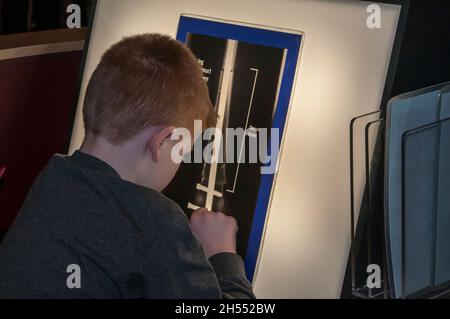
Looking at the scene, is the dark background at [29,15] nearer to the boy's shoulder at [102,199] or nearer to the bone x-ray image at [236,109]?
the bone x-ray image at [236,109]

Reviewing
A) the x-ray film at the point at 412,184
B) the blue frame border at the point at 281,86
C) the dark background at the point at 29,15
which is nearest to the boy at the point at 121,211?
the blue frame border at the point at 281,86

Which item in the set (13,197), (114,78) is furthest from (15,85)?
(114,78)

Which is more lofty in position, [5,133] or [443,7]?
[443,7]

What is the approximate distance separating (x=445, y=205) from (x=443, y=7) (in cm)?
28

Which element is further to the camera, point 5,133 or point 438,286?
point 5,133

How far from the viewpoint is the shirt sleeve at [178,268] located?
100 centimetres

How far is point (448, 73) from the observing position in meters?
1.16

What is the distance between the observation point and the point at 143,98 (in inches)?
42.1

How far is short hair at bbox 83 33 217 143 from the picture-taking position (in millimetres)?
1070

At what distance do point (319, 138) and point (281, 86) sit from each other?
11cm

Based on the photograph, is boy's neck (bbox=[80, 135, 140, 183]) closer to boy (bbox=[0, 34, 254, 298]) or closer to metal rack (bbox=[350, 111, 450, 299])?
boy (bbox=[0, 34, 254, 298])

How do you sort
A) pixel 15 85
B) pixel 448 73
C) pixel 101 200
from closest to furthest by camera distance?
1. pixel 101 200
2. pixel 448 73
3. pixel 15 85

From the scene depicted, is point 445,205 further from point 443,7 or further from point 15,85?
point 15,85

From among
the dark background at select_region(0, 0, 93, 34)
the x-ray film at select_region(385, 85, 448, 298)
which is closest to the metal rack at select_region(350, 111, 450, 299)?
the x-ray film at select_region(385, 85, 448, 298)
